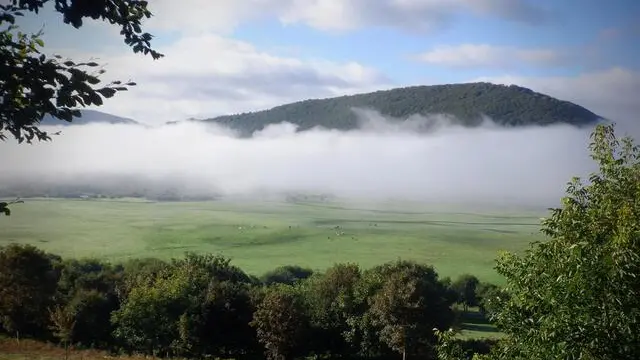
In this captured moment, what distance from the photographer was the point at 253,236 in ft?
490

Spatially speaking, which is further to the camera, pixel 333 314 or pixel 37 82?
pixel 333 314

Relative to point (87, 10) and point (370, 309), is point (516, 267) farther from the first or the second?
point (370, 309)

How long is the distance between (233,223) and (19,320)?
430 feet

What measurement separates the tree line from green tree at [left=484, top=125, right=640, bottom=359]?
29.2m

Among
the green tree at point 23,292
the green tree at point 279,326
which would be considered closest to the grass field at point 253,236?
the green tree at point 23,292

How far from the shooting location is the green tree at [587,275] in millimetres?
8680

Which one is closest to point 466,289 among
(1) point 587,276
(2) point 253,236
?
(2) point 253,236

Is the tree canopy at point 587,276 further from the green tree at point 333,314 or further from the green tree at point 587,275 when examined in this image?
the green tree at point 333,314

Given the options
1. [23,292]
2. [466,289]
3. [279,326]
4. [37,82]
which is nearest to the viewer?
[37,82]

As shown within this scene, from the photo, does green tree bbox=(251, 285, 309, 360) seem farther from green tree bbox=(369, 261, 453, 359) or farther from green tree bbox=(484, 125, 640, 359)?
green tree bbox=(484, 125, 640, 359)

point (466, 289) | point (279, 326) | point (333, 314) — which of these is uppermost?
point (279, 326)

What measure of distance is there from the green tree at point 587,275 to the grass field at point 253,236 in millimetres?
76413

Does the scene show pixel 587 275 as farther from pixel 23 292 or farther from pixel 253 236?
pixel 253 236

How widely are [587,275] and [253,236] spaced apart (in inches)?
5664
